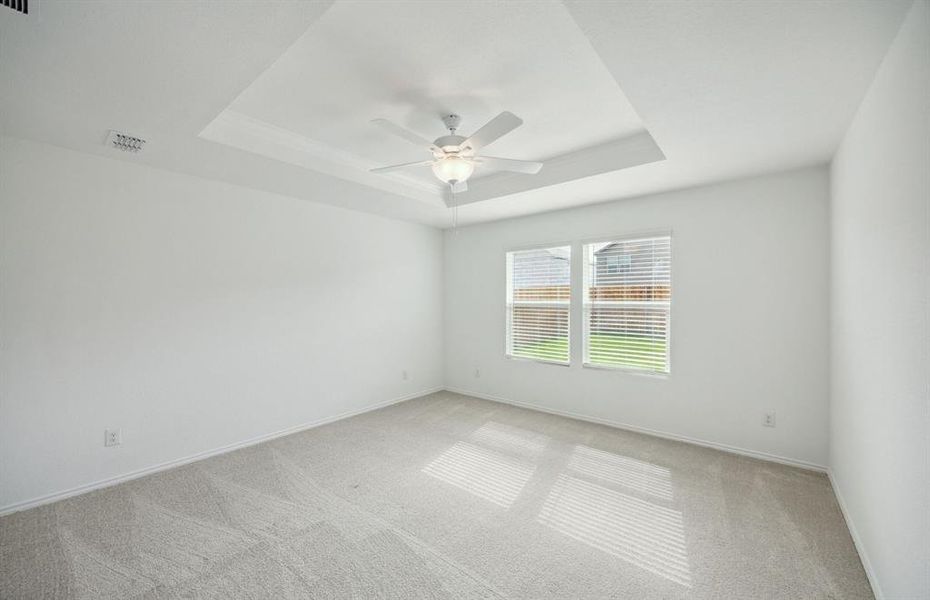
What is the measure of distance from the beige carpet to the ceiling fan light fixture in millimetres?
2221

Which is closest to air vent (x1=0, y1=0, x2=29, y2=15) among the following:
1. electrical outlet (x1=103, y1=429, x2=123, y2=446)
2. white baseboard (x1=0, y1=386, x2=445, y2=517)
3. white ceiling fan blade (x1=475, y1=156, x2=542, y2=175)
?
white ceiling fan blade (x1=475, y1=156, x2=542, y2=175)

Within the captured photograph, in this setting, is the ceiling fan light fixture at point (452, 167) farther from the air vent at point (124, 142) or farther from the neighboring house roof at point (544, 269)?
the neighboring house roof at point (544, 269)

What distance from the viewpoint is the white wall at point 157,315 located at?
2484mm

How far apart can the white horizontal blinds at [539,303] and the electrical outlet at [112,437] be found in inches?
149

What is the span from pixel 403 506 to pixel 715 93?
299cm

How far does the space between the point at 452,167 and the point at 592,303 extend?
2.42m

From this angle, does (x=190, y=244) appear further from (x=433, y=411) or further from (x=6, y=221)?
(x=433, y=411)

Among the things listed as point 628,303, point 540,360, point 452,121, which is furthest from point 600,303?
point 452,121

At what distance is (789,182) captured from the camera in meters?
3.06

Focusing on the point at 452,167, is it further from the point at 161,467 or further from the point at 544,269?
the point at 161,467

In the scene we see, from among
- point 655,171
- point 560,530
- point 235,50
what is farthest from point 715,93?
point 560,530

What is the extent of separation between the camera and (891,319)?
63.0 inches

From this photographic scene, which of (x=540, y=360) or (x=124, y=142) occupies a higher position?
(x=124, y=142)

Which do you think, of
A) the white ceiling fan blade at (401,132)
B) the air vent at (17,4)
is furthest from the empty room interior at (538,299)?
the white ceiling fan blade at (401,132)
